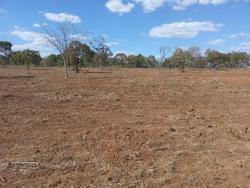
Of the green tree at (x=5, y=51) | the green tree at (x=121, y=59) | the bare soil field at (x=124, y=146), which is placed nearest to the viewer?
the bare soil field at (x=124, y=146)

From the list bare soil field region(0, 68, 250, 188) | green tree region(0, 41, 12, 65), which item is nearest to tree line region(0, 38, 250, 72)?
green tree region(0, 41, 12, 65)

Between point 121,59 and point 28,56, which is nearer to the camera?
point 28,56

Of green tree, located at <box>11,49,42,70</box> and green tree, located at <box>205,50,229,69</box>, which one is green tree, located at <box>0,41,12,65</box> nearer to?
green tree, located at <box>11,49,42,70</box>

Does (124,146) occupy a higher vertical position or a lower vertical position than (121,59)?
lower

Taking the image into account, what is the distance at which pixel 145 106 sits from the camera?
510 inches

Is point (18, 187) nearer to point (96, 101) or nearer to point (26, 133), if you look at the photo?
point (26, 133)

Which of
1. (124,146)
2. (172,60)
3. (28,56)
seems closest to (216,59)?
(172,60)

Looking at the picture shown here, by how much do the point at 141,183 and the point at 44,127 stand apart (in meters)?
4.27

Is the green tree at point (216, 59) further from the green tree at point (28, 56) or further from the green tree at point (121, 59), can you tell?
the green tree at point (28, 56)

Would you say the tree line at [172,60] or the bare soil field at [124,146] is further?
the tree line at [172,60]

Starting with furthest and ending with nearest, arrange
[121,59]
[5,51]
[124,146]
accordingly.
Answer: [121,59], [5,51], [124,146]

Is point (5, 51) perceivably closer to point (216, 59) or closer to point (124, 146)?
point (216, 59)

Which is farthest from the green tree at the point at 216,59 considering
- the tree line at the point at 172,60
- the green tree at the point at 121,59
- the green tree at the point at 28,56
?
the green tree at the point at 28,56

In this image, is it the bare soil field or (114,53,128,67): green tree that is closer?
the bare soil field
